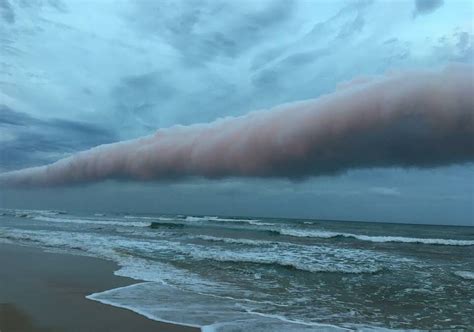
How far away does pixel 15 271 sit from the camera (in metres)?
12.4

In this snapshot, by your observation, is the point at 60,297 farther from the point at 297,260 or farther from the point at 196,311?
the point at 297,260

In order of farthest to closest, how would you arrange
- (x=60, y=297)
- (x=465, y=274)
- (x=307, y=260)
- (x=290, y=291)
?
(x=307, y=260) < (x=465, y=274) < (x=290, y=291) < (x=60, y=297)

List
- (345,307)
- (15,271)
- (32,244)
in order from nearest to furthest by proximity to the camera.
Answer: (345,307), (15,271), (32,244)

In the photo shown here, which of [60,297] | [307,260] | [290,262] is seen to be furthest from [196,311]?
[307,260]

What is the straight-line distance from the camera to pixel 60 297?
9188 mm

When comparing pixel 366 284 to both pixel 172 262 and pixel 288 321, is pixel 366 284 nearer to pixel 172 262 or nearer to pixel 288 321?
pixel 288 321

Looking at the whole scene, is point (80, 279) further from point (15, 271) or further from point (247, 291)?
point (247, 291)

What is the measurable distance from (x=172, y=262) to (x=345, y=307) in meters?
7.92

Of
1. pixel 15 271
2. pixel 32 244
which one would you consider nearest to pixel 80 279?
pixel 15 271

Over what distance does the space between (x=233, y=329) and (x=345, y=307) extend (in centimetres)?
336

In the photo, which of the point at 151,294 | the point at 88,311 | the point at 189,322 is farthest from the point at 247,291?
the point at 88,311

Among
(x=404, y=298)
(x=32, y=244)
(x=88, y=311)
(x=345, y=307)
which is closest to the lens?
(x=88, y=311)

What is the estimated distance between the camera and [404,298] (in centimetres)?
1062

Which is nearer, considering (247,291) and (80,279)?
(247,291)
